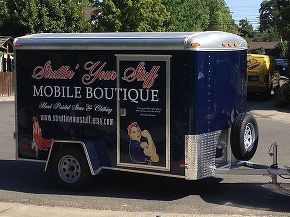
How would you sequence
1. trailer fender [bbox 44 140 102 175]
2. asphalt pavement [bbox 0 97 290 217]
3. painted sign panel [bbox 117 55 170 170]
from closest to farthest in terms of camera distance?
asphalt pavement [bbox 0 97 290 217] < painted sign panel [bbox 117 55 170 170] < trailer fender [bbox 44 140 102 175]

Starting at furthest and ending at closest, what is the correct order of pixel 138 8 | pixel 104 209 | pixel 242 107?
pixel 138 8, pixel 242 107, pixel 104 209

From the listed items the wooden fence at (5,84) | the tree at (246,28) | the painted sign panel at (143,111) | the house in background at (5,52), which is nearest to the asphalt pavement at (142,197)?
the painted sign panel at (143,111)

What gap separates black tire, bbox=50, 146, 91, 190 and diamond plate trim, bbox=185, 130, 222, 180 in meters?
1.79

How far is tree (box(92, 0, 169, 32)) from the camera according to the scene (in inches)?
1569

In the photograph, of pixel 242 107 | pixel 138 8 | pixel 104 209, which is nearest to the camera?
pixel 104 209

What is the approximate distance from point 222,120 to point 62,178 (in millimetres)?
2773

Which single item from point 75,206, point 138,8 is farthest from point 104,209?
point 138,8

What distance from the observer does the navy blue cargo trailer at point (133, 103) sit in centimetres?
834

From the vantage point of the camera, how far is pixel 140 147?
872 cm

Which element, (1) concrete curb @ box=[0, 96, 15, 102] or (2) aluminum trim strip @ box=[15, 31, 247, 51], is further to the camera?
(1) concrete curb @ box=[0, 96, 15, 102]

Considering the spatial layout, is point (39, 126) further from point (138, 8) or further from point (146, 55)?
point (138, 8)

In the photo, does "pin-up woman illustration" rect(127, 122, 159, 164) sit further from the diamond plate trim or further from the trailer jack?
the trailer jack

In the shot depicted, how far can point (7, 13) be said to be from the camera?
40.3 metres

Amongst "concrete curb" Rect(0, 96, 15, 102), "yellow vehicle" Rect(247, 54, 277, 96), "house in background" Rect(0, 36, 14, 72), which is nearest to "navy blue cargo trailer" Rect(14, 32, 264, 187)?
"yellow vehicle" Rect(247, 54, 277, 96)
